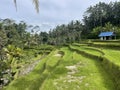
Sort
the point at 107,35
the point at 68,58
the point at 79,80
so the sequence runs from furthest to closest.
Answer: the point at 107,35, the point at 68,58, the point at 79,80

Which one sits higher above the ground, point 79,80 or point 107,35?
point 107,35

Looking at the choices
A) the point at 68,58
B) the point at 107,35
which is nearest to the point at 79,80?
the point at 68,58

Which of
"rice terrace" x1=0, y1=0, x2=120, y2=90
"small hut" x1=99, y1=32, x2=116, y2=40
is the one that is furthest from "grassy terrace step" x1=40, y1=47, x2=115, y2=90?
"small hut" x1=99, y1=32, x2=116, y2=40

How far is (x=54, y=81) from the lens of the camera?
15258 millimetres

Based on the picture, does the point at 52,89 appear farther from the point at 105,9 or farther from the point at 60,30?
the point at 60,30

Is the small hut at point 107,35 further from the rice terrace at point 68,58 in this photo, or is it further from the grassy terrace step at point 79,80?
the grassy terrace step at point 79,80

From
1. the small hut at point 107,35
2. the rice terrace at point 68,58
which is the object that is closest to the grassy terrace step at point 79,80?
the rice terrace at point 68,58

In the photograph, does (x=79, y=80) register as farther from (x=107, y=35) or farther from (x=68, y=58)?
(x=107, y=35)

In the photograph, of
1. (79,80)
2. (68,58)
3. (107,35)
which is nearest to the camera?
(79,80)

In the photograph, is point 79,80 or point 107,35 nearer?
point 79,80

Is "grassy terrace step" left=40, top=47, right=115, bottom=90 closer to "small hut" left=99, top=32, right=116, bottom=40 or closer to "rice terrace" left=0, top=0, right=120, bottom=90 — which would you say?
"rice terrace" left=0, top=0, right=120, bottom=90

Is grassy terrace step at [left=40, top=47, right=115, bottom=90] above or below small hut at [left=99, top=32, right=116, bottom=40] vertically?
below

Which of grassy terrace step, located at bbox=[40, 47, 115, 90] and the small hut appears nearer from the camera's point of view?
grassy terrace step, located at bbox=[40, 47, 115, 90]

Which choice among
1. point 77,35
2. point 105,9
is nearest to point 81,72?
point 77,35
